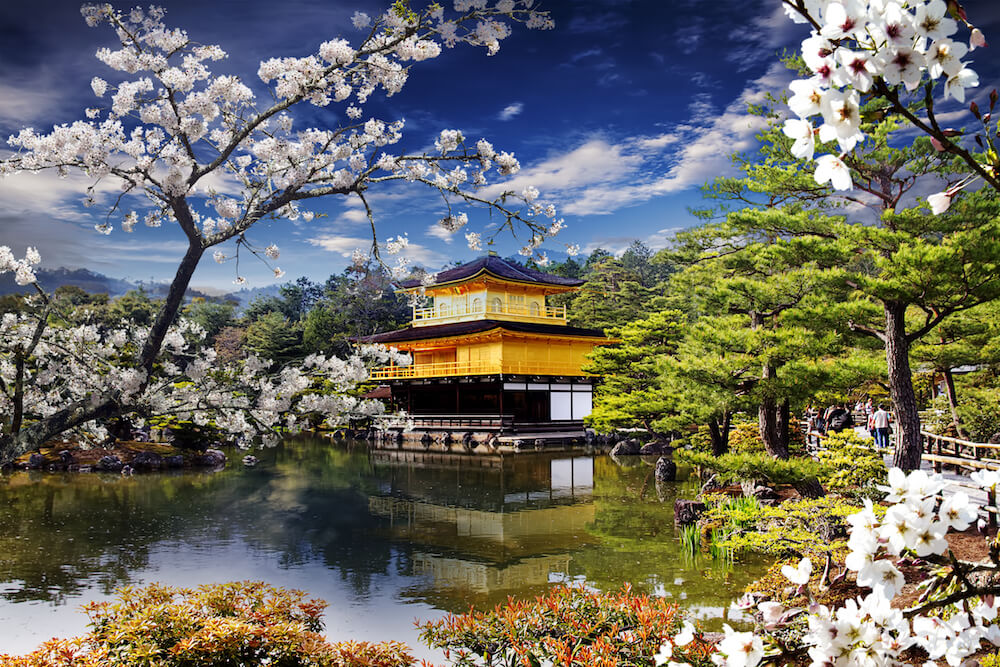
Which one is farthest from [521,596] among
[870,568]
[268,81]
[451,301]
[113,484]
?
[451,301]

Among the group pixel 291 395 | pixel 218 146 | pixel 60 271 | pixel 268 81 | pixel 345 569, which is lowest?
pixel 345 569

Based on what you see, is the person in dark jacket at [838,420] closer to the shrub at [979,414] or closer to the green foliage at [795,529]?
the shrub at [979,414]

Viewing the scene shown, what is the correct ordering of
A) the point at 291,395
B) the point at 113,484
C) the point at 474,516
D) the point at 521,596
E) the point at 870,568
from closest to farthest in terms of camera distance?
the point at 870,568 < the point at 291,395 < the point at 521,596 < the point at 474,516 < the point at 113,484

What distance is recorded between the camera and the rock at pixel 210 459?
18.5 m

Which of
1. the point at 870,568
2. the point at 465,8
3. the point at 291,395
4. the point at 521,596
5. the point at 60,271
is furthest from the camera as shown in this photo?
the point at 60,271

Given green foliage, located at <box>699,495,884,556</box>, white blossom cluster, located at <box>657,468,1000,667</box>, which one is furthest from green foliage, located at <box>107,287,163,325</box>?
white blossom cluster, located at <box>657,468,1000,667</box>

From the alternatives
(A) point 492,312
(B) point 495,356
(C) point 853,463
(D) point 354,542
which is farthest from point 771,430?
(A) point 492,312

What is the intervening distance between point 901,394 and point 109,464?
17.9 meters

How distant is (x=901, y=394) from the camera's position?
27.0 ft

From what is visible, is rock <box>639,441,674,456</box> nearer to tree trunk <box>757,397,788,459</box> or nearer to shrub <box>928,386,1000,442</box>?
shrub <box>928,386,1000,442</box>

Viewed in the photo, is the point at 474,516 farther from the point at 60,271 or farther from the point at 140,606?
the point at 60,271

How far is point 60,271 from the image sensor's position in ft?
400

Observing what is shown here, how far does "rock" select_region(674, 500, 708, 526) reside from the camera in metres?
9.77

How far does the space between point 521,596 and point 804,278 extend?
5801mm
